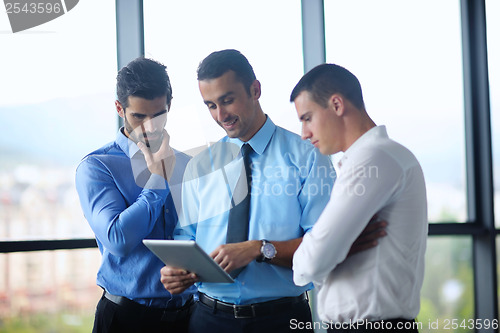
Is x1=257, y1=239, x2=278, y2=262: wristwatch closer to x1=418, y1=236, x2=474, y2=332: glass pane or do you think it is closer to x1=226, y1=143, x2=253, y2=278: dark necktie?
x1=226, y1=143, x2=253, y2=278: dark necktie

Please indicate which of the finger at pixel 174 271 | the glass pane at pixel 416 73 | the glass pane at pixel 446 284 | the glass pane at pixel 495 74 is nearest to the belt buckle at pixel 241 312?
the finger at pixel 174 271

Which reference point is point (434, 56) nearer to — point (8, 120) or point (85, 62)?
point (85, 62)

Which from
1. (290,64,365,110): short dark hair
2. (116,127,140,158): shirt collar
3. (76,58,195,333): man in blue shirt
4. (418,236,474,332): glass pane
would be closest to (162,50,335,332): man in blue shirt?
(76,58,195,333): man in blue shirt

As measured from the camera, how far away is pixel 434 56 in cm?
365

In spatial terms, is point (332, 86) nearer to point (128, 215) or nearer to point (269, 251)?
point (269, 251)

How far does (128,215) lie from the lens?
6.00 ft

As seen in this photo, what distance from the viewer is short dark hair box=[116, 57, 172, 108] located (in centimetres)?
199

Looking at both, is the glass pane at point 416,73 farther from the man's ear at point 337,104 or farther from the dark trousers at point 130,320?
the dark trousers at point 130,320

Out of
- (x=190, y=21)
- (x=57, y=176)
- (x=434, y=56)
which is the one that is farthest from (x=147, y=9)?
(x=434, y=56)

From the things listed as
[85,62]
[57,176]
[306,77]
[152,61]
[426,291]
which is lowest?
[426,291]

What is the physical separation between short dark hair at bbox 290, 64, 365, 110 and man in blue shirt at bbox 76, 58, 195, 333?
70cm

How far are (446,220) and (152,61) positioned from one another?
2528mm

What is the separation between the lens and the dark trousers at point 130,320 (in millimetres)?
1913

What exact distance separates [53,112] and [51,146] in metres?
0.21
